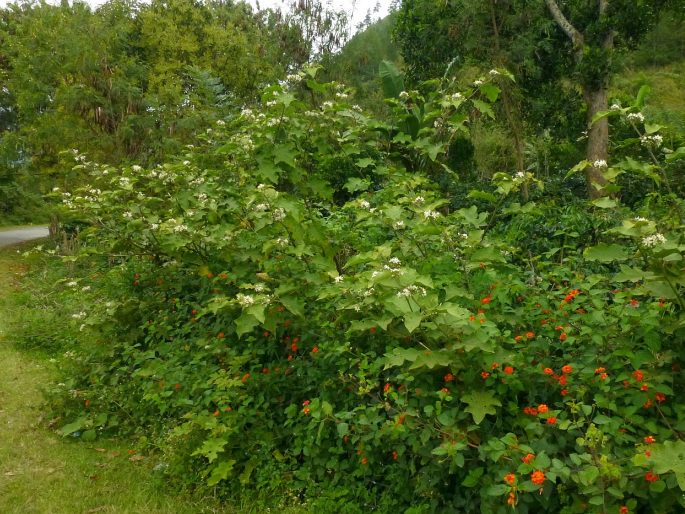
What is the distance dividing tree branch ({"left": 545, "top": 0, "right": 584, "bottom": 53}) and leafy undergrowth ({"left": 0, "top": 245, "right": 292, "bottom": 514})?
29.0 feet

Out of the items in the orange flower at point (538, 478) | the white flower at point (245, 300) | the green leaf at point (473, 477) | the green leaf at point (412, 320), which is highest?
the green leaf at point (412, 320)

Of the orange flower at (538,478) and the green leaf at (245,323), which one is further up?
the green leaf at (245,323)

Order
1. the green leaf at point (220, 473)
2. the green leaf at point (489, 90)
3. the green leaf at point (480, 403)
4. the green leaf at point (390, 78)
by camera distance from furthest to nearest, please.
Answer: the green leaf at point (390, 78)
the green leaf at point (489, 90)
the green leaf at point (220, 473)
the green leaf at point (480, 403)

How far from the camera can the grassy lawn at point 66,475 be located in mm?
3373

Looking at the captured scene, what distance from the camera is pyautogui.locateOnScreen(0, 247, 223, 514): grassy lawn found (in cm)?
337

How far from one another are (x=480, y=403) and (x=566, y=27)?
337 inches

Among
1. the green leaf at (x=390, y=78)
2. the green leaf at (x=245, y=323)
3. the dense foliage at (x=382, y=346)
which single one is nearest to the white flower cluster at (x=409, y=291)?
the dense foliage at (x=382, y=346)

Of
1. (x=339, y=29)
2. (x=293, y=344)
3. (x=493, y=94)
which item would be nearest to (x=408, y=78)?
(x=339, y=29)

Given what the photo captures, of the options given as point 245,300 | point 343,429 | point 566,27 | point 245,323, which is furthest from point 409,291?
point 566,27

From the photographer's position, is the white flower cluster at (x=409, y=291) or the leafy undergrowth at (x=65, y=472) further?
the leafy undergrowth at (x=65, y=472)

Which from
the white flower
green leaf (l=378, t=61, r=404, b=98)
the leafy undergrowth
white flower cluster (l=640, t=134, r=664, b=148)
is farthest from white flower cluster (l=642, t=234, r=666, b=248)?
green leaf (l=378, t=61, r=404, b=98)

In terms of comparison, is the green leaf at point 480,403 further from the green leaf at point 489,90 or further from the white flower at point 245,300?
the green leaf at point 489,90

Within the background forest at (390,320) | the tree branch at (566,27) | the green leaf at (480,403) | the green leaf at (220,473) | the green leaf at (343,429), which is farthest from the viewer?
the tree branch at (566,27)

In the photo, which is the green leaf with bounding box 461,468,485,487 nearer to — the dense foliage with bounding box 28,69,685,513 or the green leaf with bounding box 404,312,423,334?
the dense foliage with bounding box 28,69,685,513
